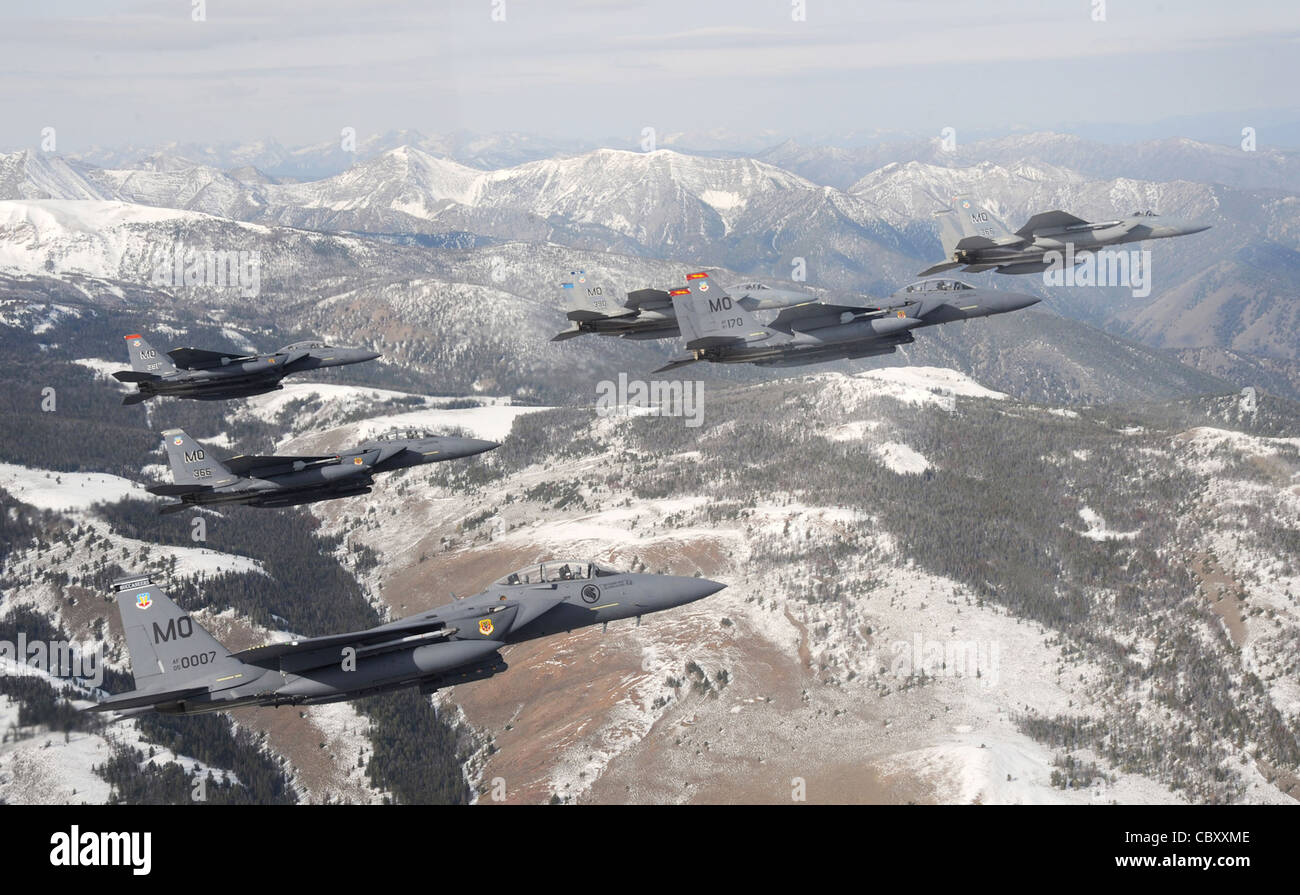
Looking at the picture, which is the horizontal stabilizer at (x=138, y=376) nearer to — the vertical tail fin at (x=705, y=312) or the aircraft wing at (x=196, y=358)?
the aircraft wing at (x=196, y=358)

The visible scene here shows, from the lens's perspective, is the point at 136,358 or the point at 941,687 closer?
the point at 136,358

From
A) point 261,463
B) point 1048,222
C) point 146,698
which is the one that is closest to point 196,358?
point 261,463

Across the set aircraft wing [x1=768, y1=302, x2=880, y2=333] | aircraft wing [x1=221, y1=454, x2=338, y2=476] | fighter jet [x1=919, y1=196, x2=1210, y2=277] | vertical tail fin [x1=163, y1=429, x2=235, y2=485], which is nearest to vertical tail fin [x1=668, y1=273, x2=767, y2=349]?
aircraft wing [x1=768, y1=302, x2=880, y2=333]

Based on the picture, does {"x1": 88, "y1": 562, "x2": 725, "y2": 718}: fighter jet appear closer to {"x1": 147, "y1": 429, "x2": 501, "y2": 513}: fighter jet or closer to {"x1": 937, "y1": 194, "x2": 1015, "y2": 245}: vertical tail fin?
{"x1": 147, "y1": 429, "x2": 501, "y2": 513}: fighter jet

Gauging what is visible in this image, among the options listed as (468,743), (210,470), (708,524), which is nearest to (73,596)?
(468,743)

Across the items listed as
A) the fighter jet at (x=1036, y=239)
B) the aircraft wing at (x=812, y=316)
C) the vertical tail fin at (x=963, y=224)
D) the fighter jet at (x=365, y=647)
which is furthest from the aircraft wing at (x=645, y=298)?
the fighter jet at (x=365, y=647)

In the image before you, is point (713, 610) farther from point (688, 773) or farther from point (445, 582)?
point (445, 582)

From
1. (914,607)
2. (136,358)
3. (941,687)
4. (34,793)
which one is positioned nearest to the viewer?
(136,358)
